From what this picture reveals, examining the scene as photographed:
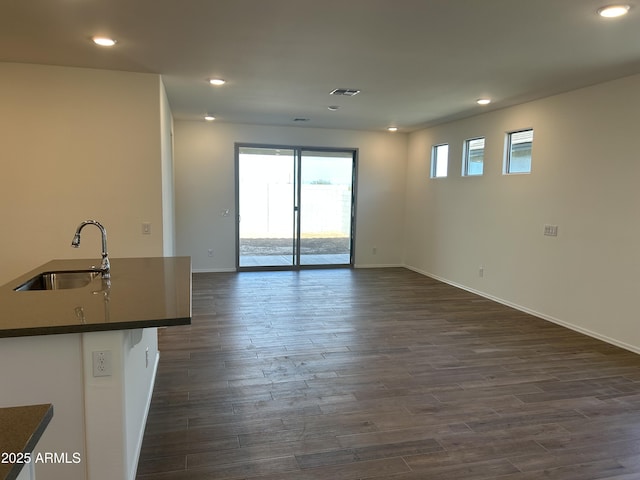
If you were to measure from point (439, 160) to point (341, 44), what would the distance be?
4454mm

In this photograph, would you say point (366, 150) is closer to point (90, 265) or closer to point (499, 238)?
point (499, 238)


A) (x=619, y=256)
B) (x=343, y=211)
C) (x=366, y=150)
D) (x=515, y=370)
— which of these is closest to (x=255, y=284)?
(x=343, y=211)

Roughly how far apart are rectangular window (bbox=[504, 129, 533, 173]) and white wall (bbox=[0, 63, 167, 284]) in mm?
4328

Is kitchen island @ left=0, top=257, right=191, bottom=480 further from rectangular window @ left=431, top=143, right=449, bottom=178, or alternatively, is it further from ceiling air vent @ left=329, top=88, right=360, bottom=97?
rectangular window @ left=431, top=143, right=449, bottom=178

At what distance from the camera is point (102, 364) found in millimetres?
1688

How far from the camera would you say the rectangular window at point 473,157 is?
6.09 meters

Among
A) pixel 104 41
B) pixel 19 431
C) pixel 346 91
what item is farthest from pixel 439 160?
pixel 19 431

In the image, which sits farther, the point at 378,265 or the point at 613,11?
the point at 378,265

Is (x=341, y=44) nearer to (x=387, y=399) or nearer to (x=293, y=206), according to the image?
(x=387, y=399)

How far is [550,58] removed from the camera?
3.46m


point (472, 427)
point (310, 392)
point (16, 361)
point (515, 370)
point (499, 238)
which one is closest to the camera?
point (16, 361)

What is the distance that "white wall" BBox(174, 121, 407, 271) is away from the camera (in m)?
7.14

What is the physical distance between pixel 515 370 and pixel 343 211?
5.09 metres

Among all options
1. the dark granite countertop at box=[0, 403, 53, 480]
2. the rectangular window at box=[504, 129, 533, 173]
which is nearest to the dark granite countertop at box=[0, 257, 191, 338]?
the dark granite countertop at box=[0, 403, 53, 480]
